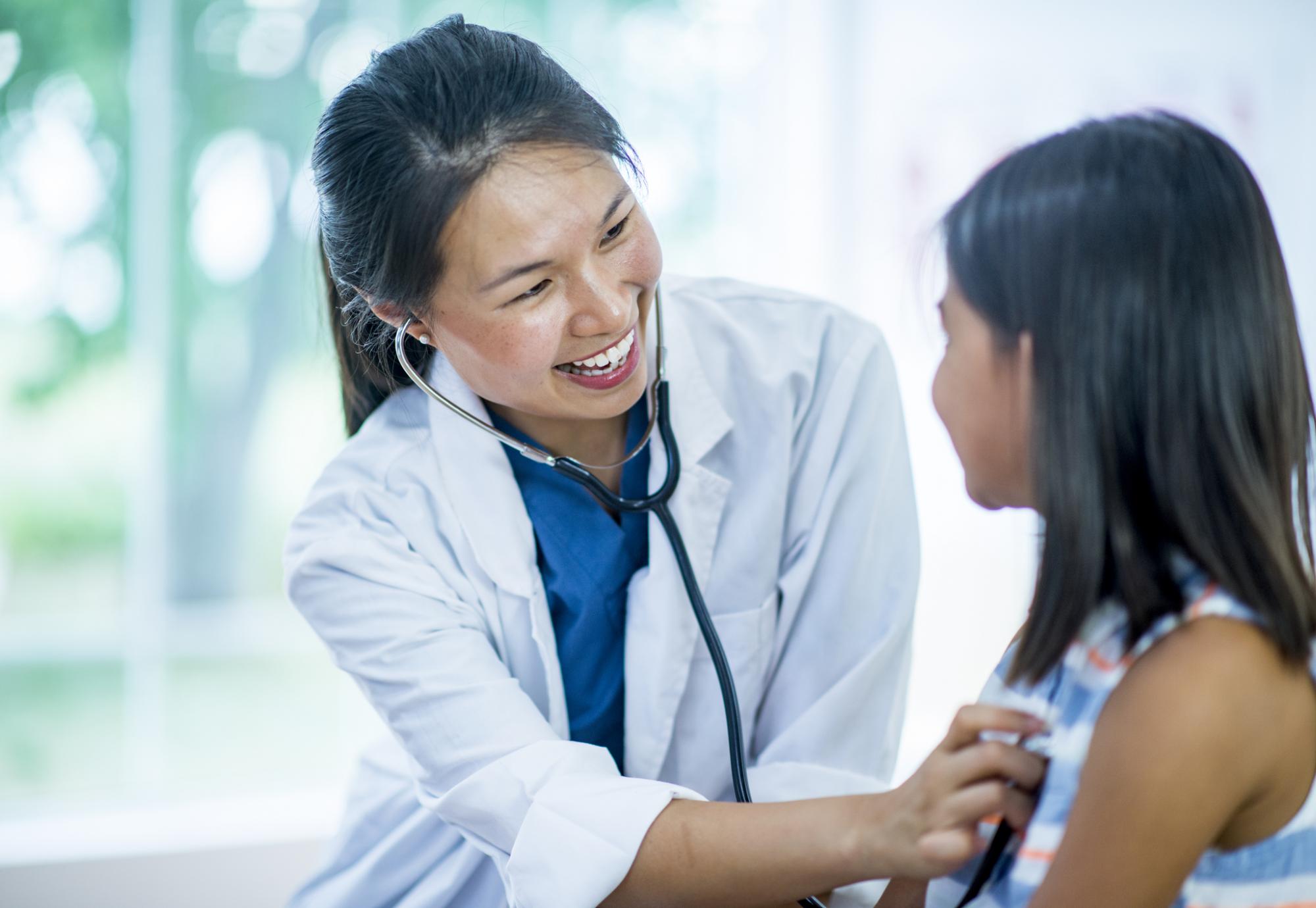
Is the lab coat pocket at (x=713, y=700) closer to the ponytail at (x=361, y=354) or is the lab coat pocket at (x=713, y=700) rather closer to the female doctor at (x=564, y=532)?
the female doctor at (x=564, y=532)

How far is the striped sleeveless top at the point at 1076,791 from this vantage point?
0.75 metres

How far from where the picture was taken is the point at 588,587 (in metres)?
1.20

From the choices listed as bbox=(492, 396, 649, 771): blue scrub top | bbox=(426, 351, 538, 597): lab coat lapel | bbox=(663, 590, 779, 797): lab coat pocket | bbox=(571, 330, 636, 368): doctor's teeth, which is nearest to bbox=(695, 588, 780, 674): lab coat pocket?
bbox=(663, 590, 779, 797): lab coat pocket

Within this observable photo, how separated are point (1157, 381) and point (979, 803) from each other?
1.05ft

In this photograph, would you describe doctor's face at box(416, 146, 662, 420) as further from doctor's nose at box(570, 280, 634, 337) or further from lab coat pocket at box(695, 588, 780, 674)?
lab coat pocket at box(695, 588, 780, 674)

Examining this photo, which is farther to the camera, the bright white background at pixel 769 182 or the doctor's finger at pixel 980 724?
the bright white background at pixel 769 182

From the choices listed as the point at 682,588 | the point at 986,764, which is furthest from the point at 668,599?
the point at 986,764

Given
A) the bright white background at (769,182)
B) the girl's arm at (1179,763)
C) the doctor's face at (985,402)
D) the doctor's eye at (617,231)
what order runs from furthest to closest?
the bright white background at (769,182), the doctor's eye at (617,231), the doctor's face at (985,402), the girl's arm at (1179,763)

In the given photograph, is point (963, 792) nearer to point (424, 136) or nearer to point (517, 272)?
point (517, 272)

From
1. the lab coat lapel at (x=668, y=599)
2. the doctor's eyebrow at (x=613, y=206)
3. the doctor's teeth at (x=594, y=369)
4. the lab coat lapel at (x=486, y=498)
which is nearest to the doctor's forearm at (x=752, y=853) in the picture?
the lab coat lapel at (x=668, y=599)

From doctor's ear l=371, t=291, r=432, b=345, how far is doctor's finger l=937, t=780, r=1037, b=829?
70 centimetres

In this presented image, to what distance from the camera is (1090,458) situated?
77 cm

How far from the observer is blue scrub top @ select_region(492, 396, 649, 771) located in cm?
121

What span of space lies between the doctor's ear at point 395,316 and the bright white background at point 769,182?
148 cm
